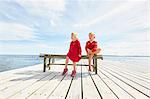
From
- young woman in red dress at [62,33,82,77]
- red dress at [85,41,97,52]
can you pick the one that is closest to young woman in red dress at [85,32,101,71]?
red dress at [85,41,97,52]

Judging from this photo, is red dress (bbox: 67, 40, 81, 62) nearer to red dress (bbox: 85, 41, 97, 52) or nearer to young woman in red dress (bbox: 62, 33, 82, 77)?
young woman in red dress (bbox: 62, 33, 82, 77)

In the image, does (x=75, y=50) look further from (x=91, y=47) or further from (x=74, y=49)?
(x=91, y=47)

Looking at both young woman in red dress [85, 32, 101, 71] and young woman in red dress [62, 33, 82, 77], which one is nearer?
young woman in red dress [62, 33, 82, 77]

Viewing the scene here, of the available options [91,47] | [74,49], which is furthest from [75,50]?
[91,47]

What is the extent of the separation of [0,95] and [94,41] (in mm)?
4214

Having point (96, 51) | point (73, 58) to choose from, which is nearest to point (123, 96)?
point (73, 58)

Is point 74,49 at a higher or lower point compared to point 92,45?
lower

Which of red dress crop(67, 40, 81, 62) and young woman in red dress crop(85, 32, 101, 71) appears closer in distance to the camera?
red dress crop(67, 40, 81, 62)

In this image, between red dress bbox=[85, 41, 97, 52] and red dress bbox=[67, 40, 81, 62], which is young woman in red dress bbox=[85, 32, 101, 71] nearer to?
red dress bbox=[85, 41, 97, 52]

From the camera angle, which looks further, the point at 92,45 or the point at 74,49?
the point at 92,45

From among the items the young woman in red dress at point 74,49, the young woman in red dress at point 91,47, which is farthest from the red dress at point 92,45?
the young woman in red dress at point 74,49

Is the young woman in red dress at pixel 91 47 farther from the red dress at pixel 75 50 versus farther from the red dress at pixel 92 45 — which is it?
the red dress at pixel 75 50

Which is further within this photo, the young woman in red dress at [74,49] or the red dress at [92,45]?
the red dress at [92,45]

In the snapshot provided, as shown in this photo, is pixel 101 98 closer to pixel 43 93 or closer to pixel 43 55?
pixel 43 93
